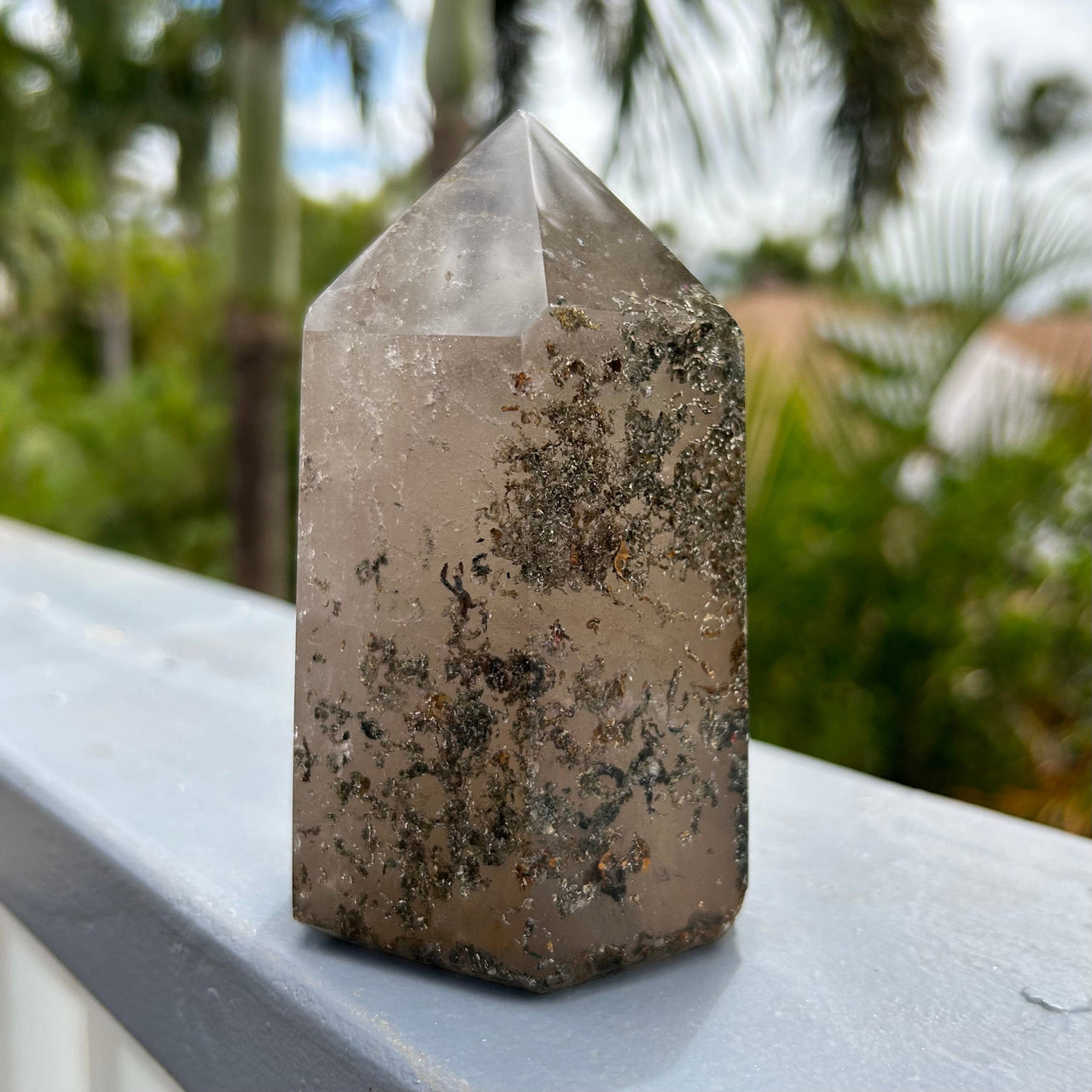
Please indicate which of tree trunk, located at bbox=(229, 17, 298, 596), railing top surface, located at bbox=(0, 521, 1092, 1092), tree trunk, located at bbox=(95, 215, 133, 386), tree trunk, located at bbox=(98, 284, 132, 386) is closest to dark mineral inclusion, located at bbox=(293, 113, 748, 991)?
railing top surface, located at bbox=(0, 521, 1092, 1092)

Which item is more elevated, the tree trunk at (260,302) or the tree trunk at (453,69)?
the tree trunk at (453,69)

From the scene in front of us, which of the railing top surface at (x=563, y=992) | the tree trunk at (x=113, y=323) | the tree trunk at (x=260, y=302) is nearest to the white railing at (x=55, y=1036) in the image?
the railing top surface at (x=563, y=992)

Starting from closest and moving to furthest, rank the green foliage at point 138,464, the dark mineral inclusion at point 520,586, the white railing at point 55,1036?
the dark mineral inclusion at point 520,586 → the white railing at point 55,1036 → the green foliage at point 138,464

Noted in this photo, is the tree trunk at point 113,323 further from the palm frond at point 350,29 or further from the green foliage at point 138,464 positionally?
the palm frond at point 350,29

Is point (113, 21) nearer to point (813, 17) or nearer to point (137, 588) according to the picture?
point (813, 17)

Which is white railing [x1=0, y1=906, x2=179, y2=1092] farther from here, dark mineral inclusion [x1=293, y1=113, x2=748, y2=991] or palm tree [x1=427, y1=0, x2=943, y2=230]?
palm tree [x1=427, y1=0, x2=943, y2=230]

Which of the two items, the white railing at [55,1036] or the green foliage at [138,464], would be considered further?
the green foliage at [138,464]

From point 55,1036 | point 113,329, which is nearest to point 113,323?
point 113,329
